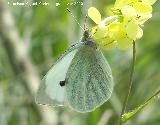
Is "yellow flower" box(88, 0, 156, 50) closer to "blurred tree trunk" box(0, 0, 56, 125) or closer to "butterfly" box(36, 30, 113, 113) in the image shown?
"butterfly" box(36, 30, 113, 113)

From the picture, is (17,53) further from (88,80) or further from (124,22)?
(124,22)

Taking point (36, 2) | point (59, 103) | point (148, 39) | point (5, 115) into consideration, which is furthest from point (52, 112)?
point (59, 103)

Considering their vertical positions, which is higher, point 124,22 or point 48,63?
point 124,22

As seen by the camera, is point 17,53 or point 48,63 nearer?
point 48,63

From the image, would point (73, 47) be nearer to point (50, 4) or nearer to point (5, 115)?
point (5, 115)

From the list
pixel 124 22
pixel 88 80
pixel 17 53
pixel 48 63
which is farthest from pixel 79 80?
pixel 17 53

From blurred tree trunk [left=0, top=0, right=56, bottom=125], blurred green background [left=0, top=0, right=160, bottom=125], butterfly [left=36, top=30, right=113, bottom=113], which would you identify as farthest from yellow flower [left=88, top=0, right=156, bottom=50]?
blurred tree trunk [left=0, top=0, right=56, bottom=125]

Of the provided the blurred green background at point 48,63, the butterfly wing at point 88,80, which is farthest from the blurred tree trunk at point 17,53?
the butterfly wing at point 88,80

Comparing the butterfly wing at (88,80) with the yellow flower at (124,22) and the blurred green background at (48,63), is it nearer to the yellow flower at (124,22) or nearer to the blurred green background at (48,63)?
the yellow flower at (124,22)

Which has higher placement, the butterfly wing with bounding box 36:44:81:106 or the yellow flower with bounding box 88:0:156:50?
the yellow flower with bounding box 88:0:156:50
